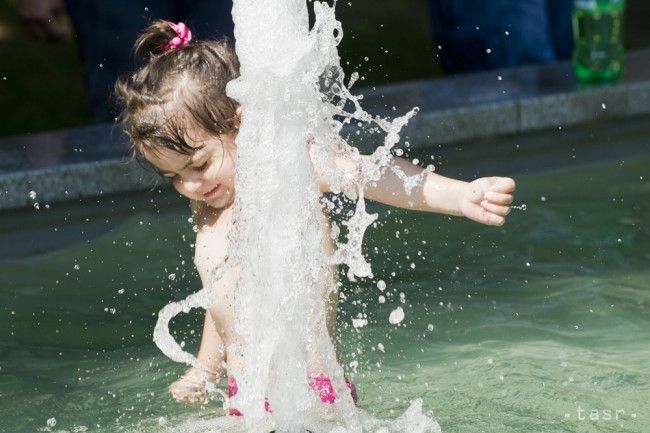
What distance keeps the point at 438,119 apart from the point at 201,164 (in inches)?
87.9

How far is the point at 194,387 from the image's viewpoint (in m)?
3.57

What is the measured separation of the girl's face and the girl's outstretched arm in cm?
22

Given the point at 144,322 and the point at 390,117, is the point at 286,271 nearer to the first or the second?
the point at 144,322

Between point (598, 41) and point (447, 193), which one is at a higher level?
point (598, 41)

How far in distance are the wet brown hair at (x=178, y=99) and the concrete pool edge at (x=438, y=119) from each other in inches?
60.2

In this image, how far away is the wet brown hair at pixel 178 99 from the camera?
3.24 metres

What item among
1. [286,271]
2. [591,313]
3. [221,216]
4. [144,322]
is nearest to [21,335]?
Answer: [144,322]

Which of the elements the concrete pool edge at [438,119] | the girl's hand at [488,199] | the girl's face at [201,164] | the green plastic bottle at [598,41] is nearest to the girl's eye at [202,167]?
the girl's face at [201,164]

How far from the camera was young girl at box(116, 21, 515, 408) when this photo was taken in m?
3.20

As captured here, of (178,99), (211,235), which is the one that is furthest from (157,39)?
(211,235)

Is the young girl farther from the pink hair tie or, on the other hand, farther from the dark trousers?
the dark trousers

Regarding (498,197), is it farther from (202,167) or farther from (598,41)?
(598,41)

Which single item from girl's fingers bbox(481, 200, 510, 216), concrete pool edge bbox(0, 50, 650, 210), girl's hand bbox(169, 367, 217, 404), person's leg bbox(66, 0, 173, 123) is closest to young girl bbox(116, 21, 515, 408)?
girl's fingers bbox(481, 200, 510, 216)

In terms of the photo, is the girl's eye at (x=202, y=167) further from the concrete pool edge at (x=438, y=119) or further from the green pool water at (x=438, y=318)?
the concrete pool edge at (x=438, y=119)
